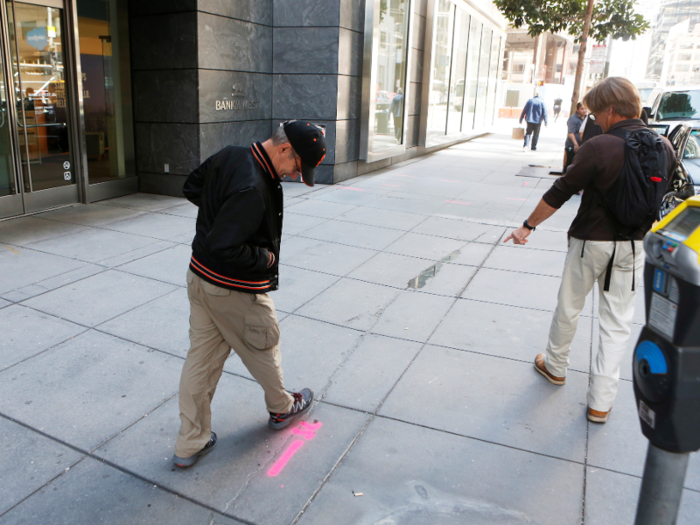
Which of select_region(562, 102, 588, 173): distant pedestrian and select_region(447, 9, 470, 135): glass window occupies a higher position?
select_region(447, 9, 470, 135): glass window

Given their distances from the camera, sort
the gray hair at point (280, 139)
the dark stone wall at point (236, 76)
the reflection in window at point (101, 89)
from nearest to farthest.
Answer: the gray hair at point (280, 139) → the reflection in window at point (101, 89) → the dark stone wall at point (236, 76)

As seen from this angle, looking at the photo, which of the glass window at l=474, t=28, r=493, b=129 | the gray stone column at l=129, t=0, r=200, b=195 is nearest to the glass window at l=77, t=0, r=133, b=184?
the gray stone column at l=129, t=0, r=200, b=195

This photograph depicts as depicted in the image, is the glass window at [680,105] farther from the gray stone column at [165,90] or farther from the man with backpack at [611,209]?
the man with backpack at [611,209]

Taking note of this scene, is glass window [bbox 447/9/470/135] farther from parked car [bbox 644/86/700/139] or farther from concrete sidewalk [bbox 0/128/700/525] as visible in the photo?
concrete sidewalk [bbox 0/128/700/525]

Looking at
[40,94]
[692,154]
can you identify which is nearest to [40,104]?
[40,94]

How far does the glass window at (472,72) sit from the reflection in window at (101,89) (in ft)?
44.4

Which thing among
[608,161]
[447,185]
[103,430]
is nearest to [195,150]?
[447,185]

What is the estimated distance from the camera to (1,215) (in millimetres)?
7676

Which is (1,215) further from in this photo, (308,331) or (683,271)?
(683,271)

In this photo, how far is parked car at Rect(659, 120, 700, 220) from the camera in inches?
353

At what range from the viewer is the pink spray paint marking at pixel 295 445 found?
3.05 metres

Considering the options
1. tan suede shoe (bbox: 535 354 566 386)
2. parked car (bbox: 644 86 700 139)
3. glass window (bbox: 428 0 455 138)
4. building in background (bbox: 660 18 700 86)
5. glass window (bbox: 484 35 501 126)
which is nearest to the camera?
tan suede shoe (bbox: 535 354 566 386)

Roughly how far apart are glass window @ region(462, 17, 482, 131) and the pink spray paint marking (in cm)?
1864

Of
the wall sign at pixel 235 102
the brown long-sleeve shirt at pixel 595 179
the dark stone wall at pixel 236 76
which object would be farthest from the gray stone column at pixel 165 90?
the brown long-sleeve shirt at pixel 595 179
